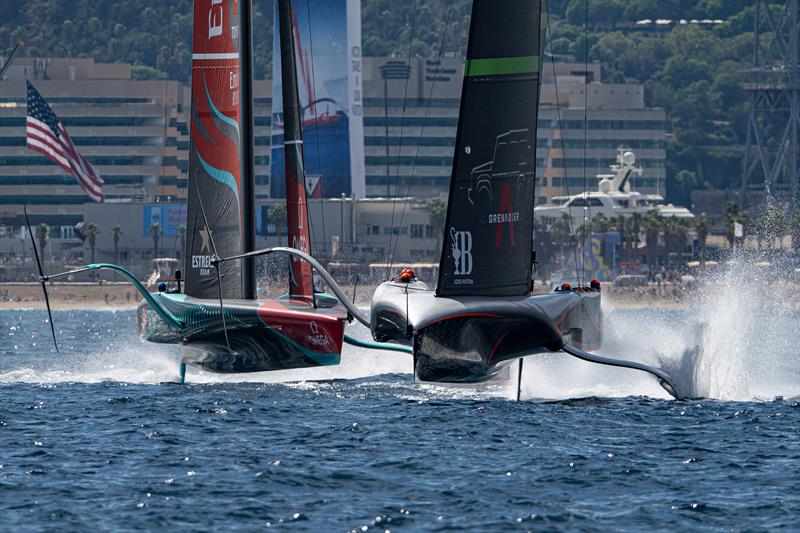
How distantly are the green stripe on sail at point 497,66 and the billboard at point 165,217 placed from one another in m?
120

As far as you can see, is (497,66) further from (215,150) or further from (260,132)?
(260,132)

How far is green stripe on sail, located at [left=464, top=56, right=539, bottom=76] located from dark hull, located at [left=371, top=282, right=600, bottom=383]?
3.81 meters

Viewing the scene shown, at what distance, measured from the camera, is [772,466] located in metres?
22.2

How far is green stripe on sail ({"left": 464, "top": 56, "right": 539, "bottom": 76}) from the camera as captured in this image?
87.3 ft

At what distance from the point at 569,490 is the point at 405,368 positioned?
1871 cm

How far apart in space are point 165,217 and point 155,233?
3085mm

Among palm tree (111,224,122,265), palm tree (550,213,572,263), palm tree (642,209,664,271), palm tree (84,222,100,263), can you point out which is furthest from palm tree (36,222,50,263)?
palm tree (642,209,664,271)

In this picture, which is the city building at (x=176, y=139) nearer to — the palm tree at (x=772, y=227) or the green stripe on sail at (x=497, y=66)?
the palm tree at (x=772, y=227)

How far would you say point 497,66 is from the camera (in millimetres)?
26625

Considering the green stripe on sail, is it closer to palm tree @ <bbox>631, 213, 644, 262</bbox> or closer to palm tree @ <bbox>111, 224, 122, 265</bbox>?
palm tree @ <bbox>631, 213, 644, 262</bbox>

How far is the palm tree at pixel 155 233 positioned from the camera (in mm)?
142875

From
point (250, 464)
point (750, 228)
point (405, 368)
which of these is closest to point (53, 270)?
point (750, 228)

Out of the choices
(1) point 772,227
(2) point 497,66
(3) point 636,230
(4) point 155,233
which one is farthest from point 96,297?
(2) point 497,66

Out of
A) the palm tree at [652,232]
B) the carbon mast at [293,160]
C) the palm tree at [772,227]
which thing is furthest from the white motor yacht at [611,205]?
the carbon mast at [293,160]
